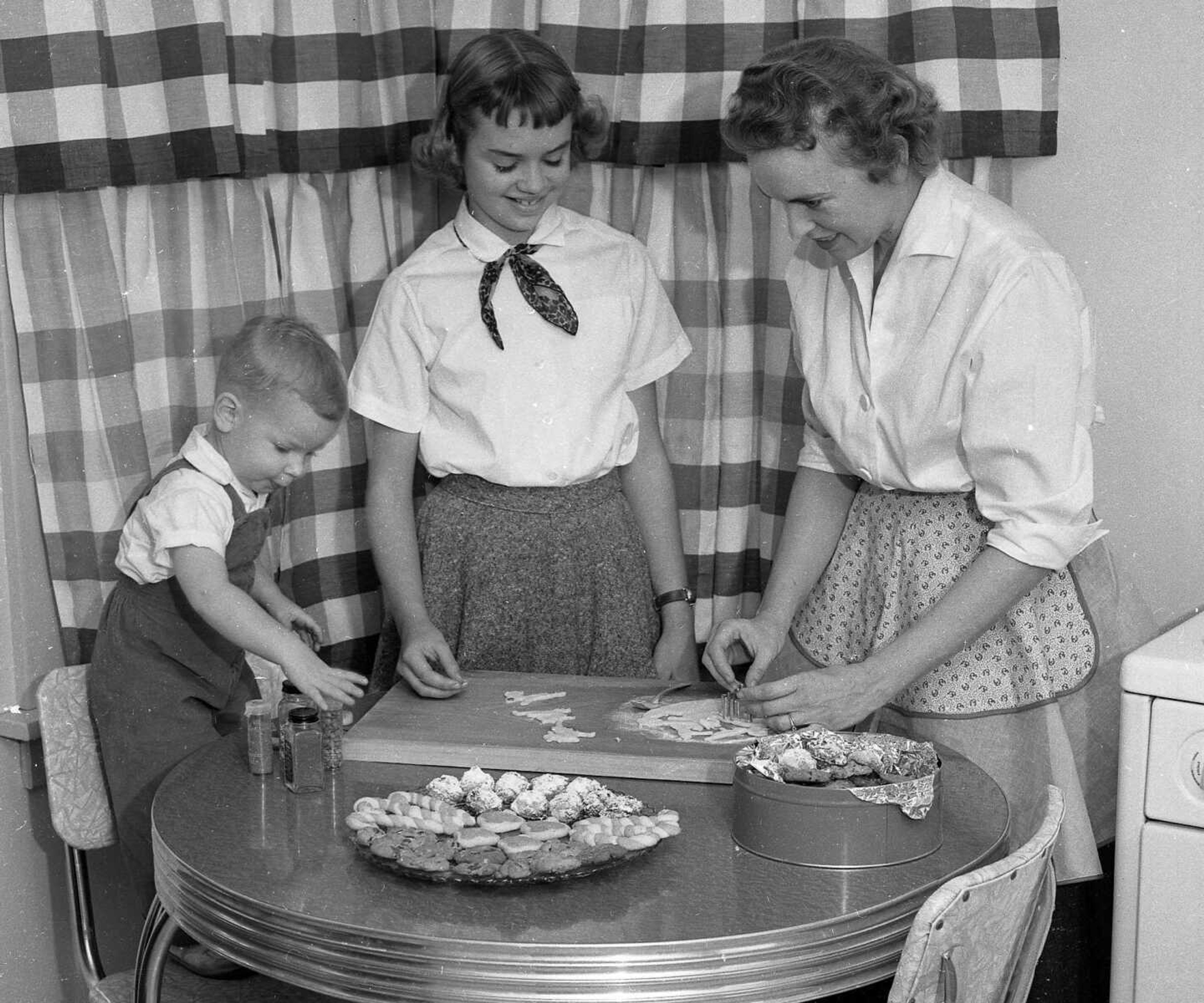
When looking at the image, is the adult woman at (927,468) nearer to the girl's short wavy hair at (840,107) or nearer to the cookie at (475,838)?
the girl's short wavy hair at (840,107)

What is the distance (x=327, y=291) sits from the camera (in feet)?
8.43

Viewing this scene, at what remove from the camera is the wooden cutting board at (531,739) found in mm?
1756

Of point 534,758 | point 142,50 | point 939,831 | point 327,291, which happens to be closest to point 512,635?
point 534,758

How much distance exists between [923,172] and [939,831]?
855 millimetres

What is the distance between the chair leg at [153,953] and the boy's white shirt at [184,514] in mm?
532

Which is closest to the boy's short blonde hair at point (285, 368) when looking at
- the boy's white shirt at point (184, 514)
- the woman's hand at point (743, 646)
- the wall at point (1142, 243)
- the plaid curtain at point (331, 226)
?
the boy's white shirt at point (184, 514)

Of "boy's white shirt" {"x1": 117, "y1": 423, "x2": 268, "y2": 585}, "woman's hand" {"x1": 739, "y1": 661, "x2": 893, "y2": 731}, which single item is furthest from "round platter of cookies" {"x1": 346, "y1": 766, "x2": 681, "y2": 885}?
"boy's white shirt" {"x1": 117, "y1": 423, "x2": 268, "y2": 585}

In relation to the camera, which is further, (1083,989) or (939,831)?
(1083,989)

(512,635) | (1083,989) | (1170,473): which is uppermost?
(1170,473)

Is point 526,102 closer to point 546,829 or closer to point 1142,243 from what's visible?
point 1142,243

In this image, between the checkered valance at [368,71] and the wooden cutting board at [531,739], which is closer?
the wooden cutting board at [531,739]

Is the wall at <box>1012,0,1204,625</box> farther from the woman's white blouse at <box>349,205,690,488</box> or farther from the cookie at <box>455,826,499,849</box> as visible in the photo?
the cookie at <box>455,826,499,849</box>

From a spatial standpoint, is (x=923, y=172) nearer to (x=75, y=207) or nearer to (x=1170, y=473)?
(x=1170, y=473)

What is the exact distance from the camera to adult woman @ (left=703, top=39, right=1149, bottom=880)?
182 cm
